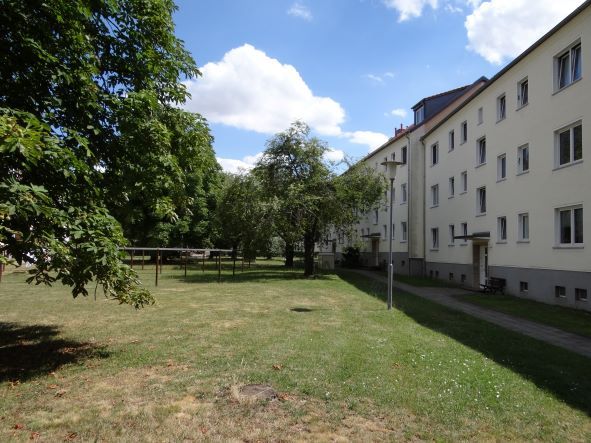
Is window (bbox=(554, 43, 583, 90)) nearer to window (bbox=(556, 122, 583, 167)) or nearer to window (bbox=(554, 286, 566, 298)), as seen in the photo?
window (bbox=(556, 122, 583, 167))

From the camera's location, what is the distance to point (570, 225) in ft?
53.3

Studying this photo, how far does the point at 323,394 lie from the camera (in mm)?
5590

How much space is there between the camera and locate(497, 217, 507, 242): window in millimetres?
21353

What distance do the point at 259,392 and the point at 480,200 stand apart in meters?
21.3

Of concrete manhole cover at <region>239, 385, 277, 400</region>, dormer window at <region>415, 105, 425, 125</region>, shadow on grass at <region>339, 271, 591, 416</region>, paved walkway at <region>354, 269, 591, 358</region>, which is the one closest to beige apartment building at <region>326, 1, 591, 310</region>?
dormer window at <region>415, 105, 425, 125</region>

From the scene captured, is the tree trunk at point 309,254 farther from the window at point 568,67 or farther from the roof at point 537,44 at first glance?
the window at point 568,67

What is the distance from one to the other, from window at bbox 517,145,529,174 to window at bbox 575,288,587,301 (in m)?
5.85

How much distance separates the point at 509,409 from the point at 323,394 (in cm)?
208

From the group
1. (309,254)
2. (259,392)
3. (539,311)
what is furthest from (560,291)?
(259,392)

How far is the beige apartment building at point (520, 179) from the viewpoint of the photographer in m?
15.8

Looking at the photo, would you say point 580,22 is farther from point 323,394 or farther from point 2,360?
point 2,360

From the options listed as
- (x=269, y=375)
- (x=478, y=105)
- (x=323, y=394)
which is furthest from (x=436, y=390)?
(x=478, y=105)

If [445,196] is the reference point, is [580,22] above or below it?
above

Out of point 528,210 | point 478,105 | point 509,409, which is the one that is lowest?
point 509,409
